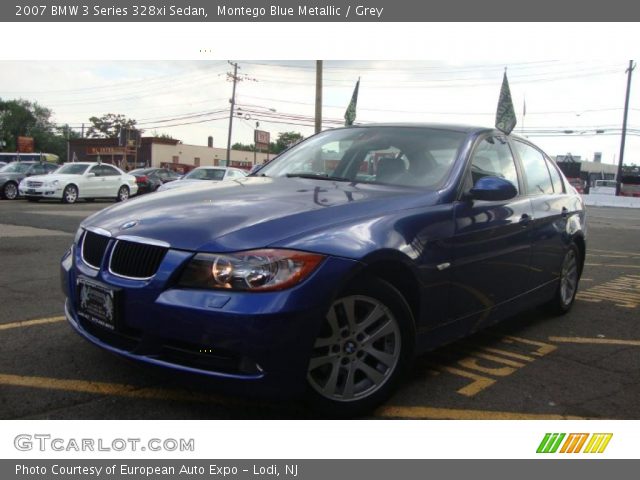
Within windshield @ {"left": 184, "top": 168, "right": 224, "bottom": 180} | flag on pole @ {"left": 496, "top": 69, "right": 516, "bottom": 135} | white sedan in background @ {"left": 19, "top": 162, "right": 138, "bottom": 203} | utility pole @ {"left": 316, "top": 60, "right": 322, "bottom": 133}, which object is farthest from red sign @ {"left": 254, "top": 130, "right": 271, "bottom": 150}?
flag on pole @ {"left": 496, "top": 69, "right": 516, "bottom": 135}

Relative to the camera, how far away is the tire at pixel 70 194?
1878 cm

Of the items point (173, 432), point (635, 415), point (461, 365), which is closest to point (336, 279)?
point (173, 432)

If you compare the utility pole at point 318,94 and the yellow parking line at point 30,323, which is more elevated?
the utility pole at point 318,94

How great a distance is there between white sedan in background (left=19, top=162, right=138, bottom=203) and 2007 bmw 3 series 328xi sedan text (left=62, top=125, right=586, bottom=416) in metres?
16.7

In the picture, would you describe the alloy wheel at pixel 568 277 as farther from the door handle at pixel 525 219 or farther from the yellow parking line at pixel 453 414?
the yellow parking line at pixel 453 414

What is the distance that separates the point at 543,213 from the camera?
451 centimetres

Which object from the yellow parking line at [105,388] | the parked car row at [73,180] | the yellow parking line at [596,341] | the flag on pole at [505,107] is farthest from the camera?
A: the parked car row at [73,180]

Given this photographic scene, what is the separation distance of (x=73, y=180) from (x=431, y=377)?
18.0 m

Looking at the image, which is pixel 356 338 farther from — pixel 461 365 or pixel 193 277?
pixel 461 365

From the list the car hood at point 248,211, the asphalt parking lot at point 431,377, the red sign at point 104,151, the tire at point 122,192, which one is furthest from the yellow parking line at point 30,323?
the red sign at point 104,151

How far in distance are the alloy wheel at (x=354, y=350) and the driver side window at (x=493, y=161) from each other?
1.29 metres

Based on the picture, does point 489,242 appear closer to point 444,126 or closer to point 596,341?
point 444,126

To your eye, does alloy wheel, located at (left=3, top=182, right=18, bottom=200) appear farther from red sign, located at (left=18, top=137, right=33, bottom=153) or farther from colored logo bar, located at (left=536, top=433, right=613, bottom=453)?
red sign, located at (left=18, top=137, right=33, bottom=153)

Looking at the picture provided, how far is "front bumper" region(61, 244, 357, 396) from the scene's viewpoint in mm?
2439
